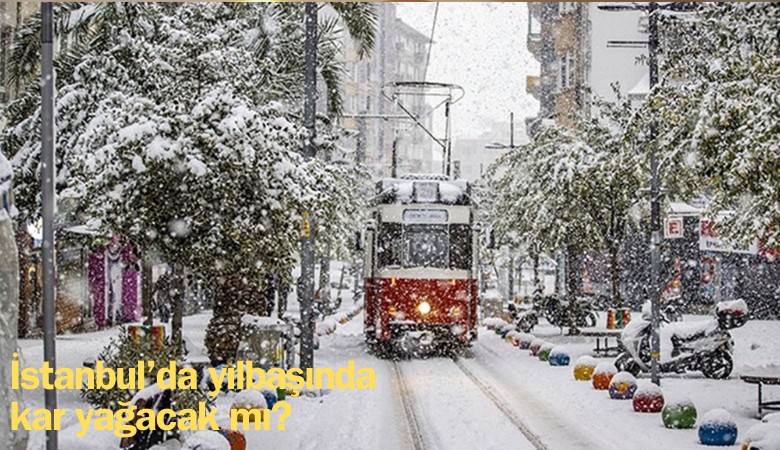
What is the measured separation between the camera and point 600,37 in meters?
53.6

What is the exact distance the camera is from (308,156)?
1930cm

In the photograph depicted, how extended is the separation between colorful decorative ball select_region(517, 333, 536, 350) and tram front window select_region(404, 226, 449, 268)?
13.9ft

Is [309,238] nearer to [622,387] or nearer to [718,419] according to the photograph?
[622,387]

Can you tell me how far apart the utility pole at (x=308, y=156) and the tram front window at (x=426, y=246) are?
610cm

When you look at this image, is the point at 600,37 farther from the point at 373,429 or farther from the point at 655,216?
the point at 373,429

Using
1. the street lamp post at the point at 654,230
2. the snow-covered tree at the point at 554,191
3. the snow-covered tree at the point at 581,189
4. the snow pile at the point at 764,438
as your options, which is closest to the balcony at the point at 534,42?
the snow-covered tree at the point at 554,191

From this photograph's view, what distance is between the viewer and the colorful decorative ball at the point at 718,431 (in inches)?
537

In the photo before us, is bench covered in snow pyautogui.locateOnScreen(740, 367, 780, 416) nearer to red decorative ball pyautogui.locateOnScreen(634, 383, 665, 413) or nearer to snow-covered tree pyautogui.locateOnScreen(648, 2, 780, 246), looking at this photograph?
red decorative ball pyautogui.locateOnScreen(634, 383, 665, 413)

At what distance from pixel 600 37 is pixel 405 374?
111ft

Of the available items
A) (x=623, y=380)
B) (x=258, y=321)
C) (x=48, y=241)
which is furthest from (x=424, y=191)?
(x=48, y=241)

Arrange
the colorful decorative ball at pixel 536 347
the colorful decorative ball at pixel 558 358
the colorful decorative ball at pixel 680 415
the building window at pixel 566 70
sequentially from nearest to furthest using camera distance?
the colorful decorative ball at pixel 680 415
the colorful decorative ball at pixel 558 358
the colorful decorative ball at pixel 536 347
the building window at pixel 566 70

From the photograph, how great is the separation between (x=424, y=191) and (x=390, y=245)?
148cm

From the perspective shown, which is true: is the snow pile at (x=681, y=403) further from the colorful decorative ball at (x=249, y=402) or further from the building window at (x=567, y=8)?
the building window at (x=567, y=8)

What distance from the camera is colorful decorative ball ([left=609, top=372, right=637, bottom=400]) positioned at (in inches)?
722
